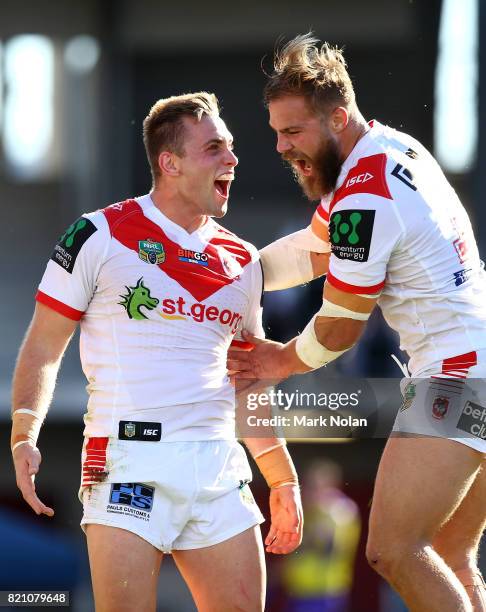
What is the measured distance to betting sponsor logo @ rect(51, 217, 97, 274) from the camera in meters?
3.88

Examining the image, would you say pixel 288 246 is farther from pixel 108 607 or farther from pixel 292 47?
pixel 108 607

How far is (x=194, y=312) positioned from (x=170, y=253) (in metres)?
0.22

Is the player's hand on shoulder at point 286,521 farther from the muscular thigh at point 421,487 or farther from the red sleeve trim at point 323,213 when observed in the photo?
the red sleeve trim at point 323,213

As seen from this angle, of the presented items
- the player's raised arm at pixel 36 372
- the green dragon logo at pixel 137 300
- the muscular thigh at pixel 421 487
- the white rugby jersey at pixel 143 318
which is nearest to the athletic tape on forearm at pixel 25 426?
the player's raised arm at pixel 36 372

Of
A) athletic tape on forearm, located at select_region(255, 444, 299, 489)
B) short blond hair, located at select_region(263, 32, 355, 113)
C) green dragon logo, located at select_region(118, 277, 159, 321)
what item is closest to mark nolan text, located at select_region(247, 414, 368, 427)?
athletic tape on forearm, located at select_region(255, 444, 299, 489)

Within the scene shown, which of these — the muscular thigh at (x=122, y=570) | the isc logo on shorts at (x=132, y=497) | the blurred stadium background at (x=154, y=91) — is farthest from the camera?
the blurred stadium background at (x=154, y=91)

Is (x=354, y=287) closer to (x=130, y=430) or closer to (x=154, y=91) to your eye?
(x=130, y=430)

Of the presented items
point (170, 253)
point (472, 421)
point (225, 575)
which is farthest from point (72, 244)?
point (472, 421)

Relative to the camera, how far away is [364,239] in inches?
152

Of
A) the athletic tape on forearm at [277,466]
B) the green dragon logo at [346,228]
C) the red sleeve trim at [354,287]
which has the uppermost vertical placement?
the green dragon logo at [346,228]

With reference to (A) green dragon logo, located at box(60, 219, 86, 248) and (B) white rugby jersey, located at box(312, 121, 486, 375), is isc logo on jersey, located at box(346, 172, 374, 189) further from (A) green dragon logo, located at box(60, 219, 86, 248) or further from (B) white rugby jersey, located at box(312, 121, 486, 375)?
(A) green dragon logo, located at box(60, 219, 86, 248)

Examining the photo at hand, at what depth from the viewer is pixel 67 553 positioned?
26.3 feet

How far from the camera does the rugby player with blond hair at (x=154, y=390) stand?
3.75m

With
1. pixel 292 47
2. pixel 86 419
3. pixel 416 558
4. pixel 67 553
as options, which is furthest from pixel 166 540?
pixel 67 553
